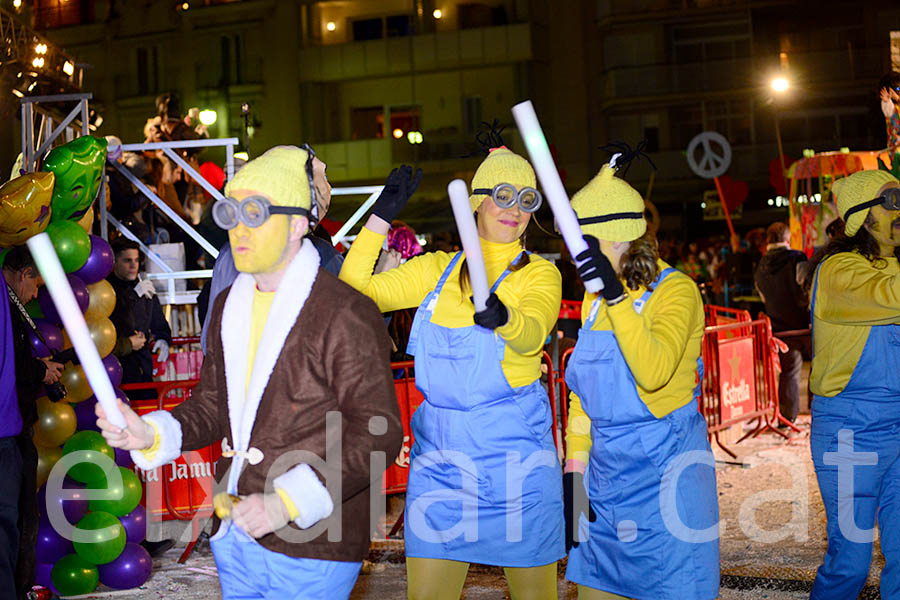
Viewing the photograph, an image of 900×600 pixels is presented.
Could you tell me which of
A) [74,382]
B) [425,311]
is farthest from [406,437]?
[425,311]

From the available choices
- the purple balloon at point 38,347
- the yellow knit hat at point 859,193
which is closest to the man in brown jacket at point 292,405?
the yellow knit hat at point 859,193

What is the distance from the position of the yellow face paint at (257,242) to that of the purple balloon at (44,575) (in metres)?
3.70

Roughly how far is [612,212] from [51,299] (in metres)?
3.40

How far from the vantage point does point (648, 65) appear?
34.0 meters

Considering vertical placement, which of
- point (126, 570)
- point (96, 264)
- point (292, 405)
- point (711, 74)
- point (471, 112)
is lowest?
point (126, 570)

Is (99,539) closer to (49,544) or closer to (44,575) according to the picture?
(49,544)

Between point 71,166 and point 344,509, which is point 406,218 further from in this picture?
point 344,509

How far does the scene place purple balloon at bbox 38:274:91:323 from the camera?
561 cm

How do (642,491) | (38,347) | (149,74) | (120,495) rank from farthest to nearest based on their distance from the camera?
1. (149,74)
2. (120,495)
3. (38,347)
4. (642,491)

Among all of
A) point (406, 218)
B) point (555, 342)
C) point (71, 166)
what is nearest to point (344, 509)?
point (71, 166)

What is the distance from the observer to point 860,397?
4.50 metres

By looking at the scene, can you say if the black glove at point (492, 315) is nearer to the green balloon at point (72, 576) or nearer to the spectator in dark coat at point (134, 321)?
the green balloon at point (72, 576)

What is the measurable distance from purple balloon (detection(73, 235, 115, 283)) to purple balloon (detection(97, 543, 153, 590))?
1571 millimetres

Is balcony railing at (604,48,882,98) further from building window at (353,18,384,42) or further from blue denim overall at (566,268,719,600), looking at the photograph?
blue denim overall at (566,268,719,600)
